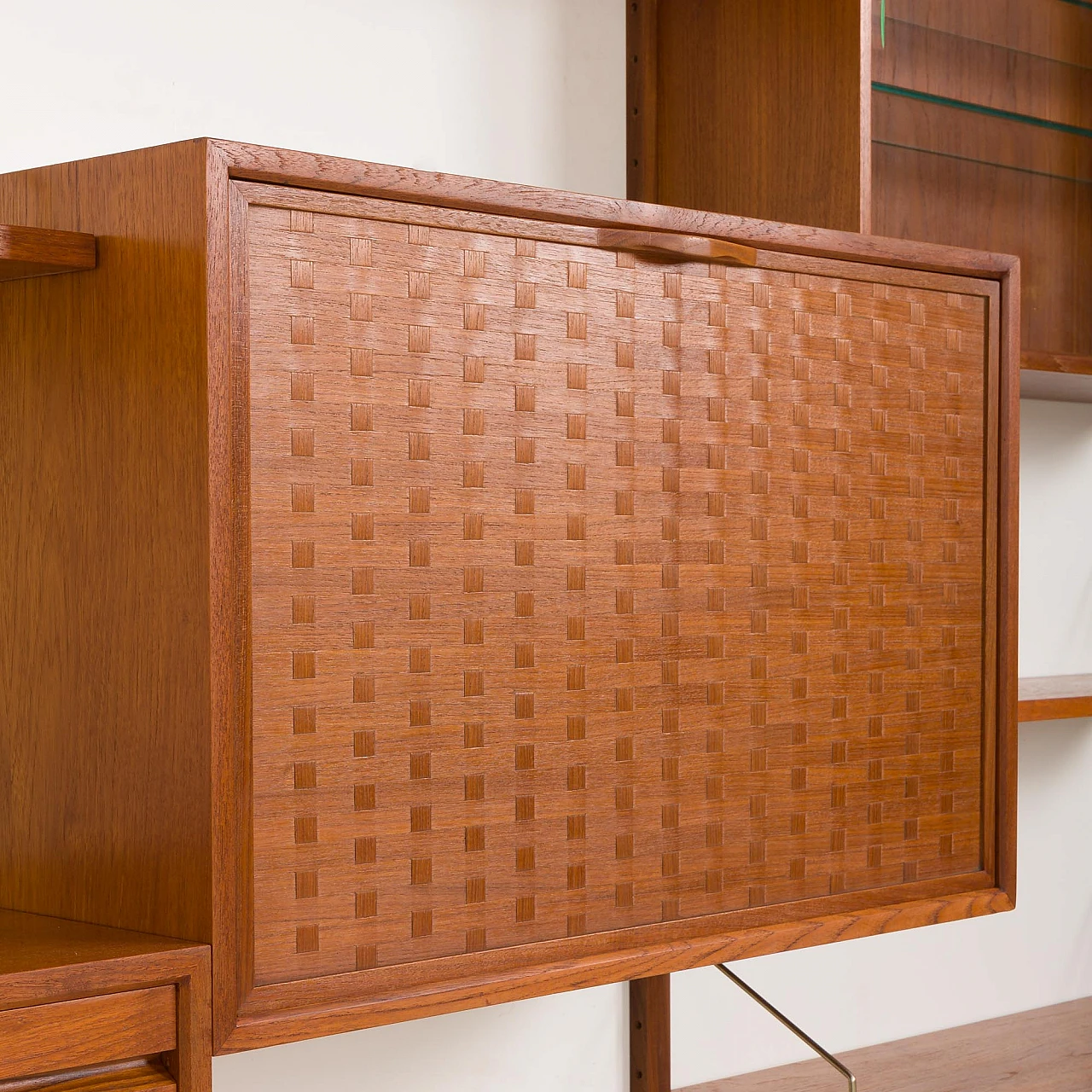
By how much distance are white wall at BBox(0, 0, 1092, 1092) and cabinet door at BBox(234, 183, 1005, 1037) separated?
45 cm

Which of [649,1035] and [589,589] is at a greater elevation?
[589,589]

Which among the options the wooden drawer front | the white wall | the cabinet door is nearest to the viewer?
the wooden drawer front

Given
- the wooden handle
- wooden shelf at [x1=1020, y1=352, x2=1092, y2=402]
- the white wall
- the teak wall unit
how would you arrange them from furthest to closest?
wooden shelf at [x1=1020, y1=352, x2=1092, y2=402] → the teak wall unit → the white wall → the wooden handle

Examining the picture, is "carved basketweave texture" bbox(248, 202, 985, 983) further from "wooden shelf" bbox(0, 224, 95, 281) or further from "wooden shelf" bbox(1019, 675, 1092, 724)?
"wooden shelf" bbox(1019, 675, 1092, 724)

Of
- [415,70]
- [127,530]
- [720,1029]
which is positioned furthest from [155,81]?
[720,1029]

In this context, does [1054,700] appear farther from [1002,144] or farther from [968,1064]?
[1002,144]

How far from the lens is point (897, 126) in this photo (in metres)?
1.55

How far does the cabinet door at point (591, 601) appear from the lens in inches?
35.9

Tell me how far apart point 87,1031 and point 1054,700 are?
3.78 ft

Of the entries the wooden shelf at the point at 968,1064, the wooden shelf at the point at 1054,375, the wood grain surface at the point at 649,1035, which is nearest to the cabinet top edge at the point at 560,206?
the wooden shelf at the point at 1054,375

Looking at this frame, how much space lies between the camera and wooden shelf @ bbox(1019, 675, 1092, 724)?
5.21 ft

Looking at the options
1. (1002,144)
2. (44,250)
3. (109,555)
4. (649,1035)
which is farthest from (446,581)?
(1002,144)

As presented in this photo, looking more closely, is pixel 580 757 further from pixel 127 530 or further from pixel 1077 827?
A: pixel 1077 827

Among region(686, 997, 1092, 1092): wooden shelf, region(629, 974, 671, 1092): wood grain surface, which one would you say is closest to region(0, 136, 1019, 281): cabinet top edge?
region(629, 974, 671, 1092): wood grain surface
